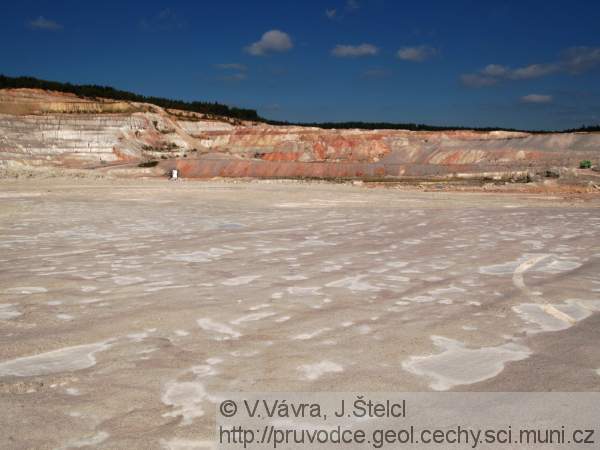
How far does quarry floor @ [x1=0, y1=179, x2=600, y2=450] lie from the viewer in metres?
2.97

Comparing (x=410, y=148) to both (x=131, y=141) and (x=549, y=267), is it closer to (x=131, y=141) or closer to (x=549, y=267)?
(x=131, y=141)

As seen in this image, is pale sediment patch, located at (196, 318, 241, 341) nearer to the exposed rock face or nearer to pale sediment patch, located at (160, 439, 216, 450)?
→ pale sediment patch, located at (160, 439, 216, 450)

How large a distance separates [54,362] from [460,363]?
9.48 feet

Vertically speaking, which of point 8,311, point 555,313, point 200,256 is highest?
point 555,313

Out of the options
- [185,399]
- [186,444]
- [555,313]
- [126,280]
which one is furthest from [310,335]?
[126,280]

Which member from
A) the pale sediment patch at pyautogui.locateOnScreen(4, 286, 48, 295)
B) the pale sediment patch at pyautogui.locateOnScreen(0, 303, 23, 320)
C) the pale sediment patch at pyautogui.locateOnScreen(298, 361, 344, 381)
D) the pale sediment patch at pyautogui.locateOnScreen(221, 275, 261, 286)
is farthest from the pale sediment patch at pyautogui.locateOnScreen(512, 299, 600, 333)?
the pale sediment patch at pyautogui.locateOnScreen(4, 286, 48, 295)

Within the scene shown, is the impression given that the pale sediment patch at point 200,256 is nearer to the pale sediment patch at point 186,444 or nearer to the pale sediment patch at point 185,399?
the pale sediment patch at point 185,399

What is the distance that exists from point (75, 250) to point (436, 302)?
580 cm

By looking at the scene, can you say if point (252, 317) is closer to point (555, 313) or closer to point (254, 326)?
point (254, 326)

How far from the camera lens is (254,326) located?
4348 mm

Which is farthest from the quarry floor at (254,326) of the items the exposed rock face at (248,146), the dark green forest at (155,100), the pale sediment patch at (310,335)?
the dark green forest at (155,100)

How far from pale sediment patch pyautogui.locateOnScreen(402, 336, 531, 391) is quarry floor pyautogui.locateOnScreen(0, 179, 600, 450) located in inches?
0.6

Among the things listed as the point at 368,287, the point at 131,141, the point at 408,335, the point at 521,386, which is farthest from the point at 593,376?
→ the point at 131,141

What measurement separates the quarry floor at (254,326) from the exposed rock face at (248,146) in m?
40.0
